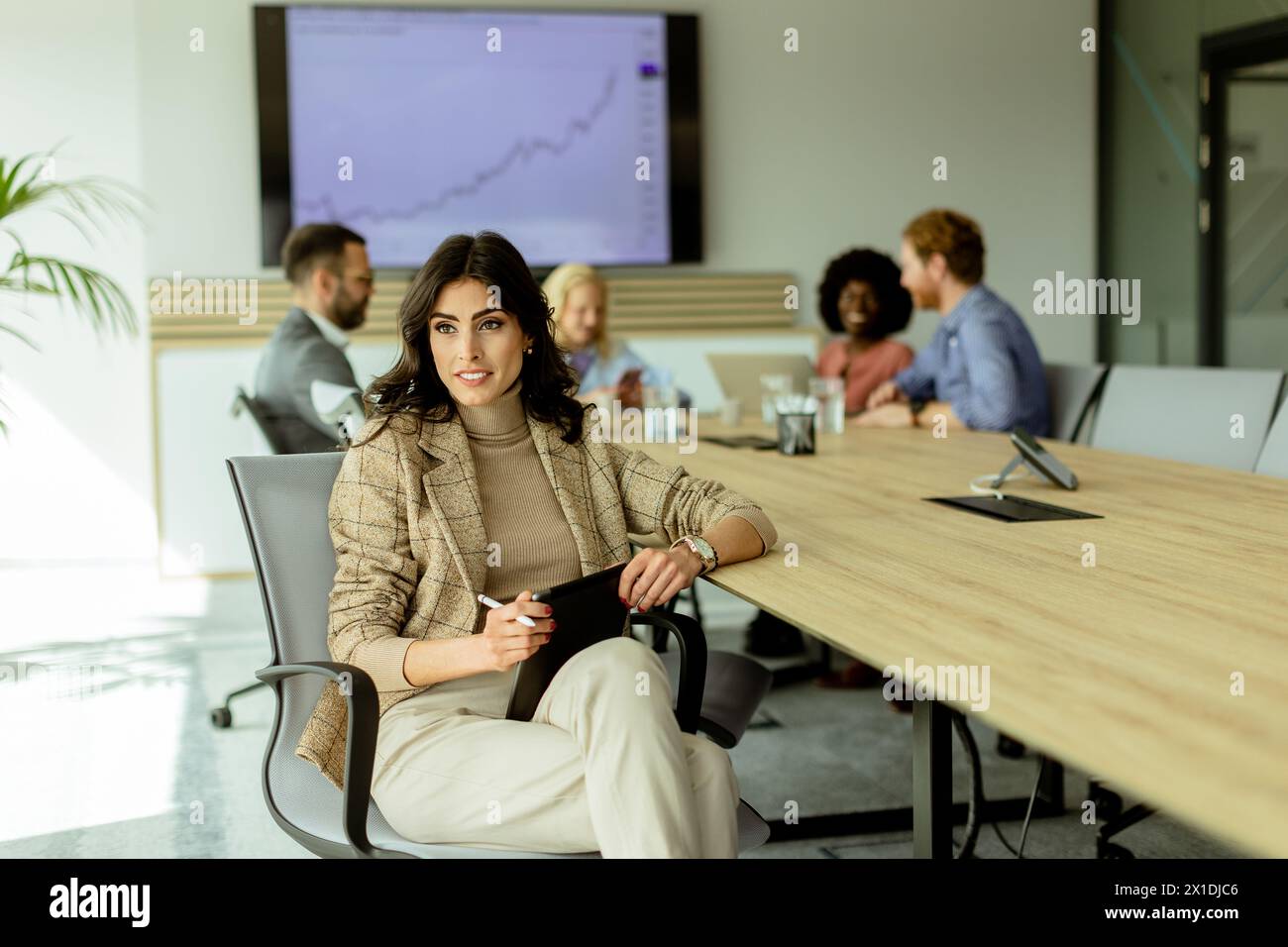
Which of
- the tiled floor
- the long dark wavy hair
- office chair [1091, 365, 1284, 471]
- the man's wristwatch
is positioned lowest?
the tiled floor

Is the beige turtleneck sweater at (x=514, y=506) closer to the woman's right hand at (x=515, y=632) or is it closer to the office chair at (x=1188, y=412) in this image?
the woman's right hand at (x=515, y=632)

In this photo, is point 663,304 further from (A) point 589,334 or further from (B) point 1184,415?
(B) point 1184,415

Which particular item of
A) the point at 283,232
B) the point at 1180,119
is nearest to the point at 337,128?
the point at 283,232

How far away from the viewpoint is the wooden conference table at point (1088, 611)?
43.8 inches

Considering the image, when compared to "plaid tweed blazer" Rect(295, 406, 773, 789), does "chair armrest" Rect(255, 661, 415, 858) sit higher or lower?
lower

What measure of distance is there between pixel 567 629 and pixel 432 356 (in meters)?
0.59

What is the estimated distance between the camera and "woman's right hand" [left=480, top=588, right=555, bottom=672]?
167 centimetres

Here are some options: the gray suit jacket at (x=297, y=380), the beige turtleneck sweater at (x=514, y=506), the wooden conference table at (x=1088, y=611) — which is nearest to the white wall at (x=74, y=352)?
the gray suit jacket at (x=297, y=380)

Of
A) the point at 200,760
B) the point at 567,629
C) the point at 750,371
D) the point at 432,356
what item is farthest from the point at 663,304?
the point at 567,629

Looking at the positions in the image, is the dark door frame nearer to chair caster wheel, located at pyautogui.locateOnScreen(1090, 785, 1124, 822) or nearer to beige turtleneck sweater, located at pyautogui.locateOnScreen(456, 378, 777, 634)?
chair caster wheel, located at pyautogui.locateOnScreen(1090, 785, 1124, 822)

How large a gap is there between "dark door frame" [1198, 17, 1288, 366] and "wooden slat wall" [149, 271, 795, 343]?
1979 mm

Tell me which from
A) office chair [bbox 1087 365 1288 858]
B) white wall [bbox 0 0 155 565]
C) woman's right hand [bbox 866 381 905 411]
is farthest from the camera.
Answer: white wall [bbox 0 0 155 565]

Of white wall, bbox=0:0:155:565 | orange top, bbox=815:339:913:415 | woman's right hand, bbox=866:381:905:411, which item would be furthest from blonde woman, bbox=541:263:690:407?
white wall, bbox=0:0:155:565

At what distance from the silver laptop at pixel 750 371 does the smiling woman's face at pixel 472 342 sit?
257 centimetres
